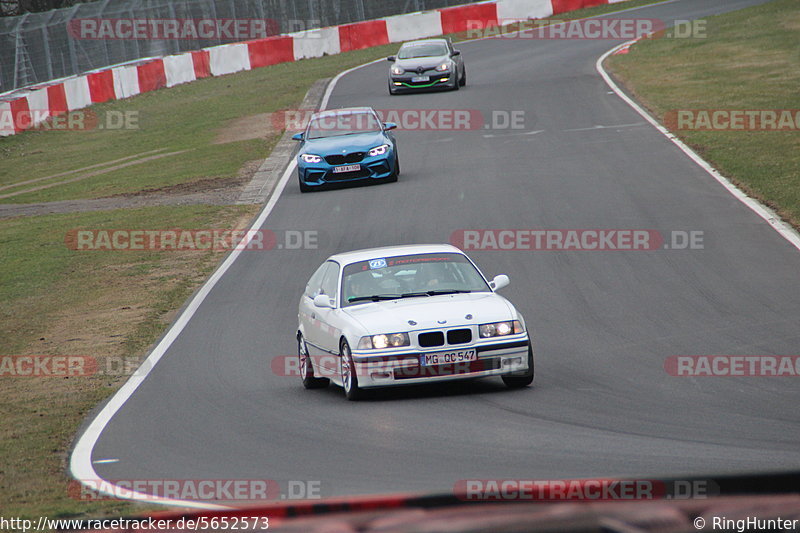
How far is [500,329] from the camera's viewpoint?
1058cm

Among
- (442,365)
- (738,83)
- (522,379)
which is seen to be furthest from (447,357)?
(738,83)

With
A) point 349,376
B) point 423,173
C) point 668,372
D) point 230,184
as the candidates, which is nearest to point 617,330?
point 668,372

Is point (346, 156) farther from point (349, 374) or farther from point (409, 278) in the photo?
point (349, 374)

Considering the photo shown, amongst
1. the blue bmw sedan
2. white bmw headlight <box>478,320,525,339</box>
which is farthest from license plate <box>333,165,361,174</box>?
white bmw headlight <box>478,320,525,339</box>

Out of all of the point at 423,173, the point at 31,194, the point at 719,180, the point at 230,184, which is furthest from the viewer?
the point at 31,194

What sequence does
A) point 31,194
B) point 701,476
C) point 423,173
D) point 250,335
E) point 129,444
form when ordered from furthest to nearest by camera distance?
point 31,194
point 423,173
point 250,335
point 129,444
point 701,476

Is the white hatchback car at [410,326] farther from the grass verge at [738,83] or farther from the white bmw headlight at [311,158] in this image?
the white bmw headlight at [311,158]

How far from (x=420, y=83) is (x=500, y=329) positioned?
26.3m

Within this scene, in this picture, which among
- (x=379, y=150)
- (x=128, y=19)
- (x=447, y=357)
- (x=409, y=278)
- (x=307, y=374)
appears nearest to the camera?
(x=447, y=357)

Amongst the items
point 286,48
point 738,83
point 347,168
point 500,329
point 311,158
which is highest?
point 500,329

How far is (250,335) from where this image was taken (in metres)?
14.3

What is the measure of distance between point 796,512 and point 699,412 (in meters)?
6.46

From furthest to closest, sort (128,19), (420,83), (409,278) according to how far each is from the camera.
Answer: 1. (128,19)
2. (420,83)
3. (409,278)

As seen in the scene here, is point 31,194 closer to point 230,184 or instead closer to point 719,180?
point 230,184
